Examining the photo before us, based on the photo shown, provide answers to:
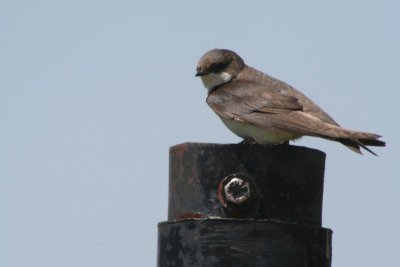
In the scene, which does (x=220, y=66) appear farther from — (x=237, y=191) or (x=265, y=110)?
(x=237, y=191)

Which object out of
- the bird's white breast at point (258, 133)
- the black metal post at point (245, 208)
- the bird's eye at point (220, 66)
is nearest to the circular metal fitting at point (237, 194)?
the black metal post at point (245, 208)

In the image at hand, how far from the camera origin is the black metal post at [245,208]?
3676mm

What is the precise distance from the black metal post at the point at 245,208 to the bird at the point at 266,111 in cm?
135

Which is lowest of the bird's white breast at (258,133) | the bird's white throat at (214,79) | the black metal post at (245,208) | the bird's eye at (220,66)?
the black metal post at (245,208)

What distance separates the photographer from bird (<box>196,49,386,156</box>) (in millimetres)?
5641

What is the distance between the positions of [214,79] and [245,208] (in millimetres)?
3943

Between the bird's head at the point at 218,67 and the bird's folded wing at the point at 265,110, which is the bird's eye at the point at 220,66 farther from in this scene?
the bird's folded wing at the point at 265,110

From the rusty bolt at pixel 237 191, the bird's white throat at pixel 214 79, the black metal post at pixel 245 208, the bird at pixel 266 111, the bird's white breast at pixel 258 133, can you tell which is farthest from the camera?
the bird's white throat at pixel 214 79

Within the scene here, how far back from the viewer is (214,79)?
25.2ft

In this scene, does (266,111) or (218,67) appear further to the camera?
(218,67)

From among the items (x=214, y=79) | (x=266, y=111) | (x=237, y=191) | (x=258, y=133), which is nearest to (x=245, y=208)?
(x=237, y=191)

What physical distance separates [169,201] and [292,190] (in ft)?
2.09

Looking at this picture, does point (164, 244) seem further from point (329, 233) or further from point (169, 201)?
point (329, 233)

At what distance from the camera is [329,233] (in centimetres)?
395
